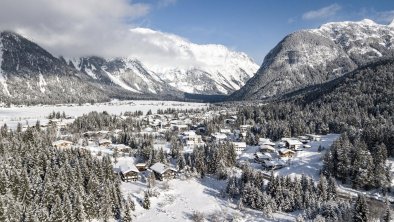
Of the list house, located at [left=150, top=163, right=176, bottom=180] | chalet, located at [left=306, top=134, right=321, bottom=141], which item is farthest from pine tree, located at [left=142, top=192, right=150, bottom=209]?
chalet, located at [left=306, top=134, right=321, bottom=141]

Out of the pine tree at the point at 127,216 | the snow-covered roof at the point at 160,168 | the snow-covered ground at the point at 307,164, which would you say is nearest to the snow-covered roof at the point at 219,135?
the snow-covered ground at the point at 307,164

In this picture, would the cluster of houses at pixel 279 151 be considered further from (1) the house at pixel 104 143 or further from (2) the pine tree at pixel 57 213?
(2) the pine tree at pixel 57 213

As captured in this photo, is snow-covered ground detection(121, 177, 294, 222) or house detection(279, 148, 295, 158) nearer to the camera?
snow-covered ground detection(121, 177, 294, 222)

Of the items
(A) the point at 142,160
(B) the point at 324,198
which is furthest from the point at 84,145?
(B) the point at 324,198

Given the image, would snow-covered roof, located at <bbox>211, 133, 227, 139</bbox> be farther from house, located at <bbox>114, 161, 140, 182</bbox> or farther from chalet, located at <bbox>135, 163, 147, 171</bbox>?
house, located at <bbox>114, 161, 140, 182</bbox>

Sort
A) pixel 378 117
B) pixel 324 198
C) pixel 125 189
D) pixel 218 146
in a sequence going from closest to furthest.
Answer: pixel 324 198, pixel 125 189, pixel 218 146, pixel 378 117

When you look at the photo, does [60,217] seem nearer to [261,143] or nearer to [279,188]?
[279,188]
